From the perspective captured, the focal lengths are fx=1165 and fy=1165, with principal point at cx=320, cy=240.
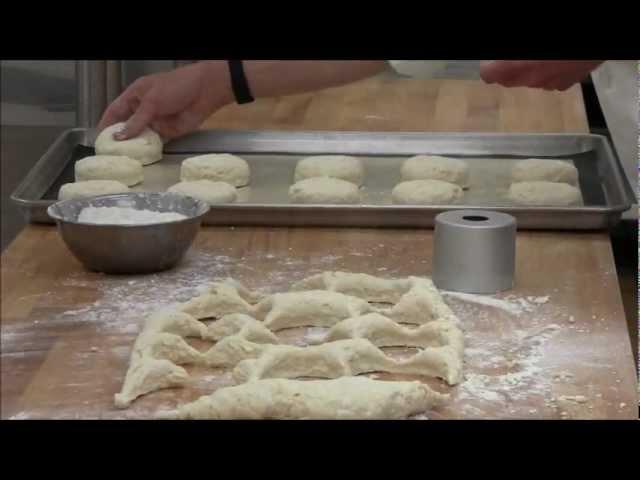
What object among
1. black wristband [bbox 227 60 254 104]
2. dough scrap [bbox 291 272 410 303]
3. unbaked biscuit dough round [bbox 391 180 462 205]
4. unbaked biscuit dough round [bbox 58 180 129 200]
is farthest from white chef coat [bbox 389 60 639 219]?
unbaked biscuit dough round [bbox 58 180 129 200]

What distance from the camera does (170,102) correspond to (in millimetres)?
2199

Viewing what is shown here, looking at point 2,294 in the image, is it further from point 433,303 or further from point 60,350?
point 433,303

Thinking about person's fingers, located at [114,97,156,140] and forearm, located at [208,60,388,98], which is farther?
person's fingers, located at [114,97,156,140]

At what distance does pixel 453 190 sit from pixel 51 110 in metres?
0.66

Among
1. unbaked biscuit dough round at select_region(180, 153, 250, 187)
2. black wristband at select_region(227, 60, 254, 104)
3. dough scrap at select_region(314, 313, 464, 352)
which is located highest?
black wristband at select_region(227, 60, 254, 104)

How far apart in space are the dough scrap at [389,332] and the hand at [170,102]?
89 centimetres

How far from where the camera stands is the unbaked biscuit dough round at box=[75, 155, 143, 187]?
197cm

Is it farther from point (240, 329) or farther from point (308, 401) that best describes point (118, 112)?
point (308, 401)

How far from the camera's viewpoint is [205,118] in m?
2.24

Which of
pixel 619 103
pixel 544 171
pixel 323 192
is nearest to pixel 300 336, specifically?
pixel 323 192

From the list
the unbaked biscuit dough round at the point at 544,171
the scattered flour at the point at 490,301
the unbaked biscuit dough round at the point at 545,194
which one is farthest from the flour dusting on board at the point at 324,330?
the unbaked biscuit dough round at the point at 544,171

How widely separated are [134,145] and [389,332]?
0.91 metres

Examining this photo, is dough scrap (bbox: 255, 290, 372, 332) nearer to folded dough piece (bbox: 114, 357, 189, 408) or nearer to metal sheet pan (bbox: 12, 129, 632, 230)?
folded dough piece (bbox: 114, 357, 189, 408)

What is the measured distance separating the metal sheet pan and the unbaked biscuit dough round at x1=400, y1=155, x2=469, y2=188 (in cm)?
3
